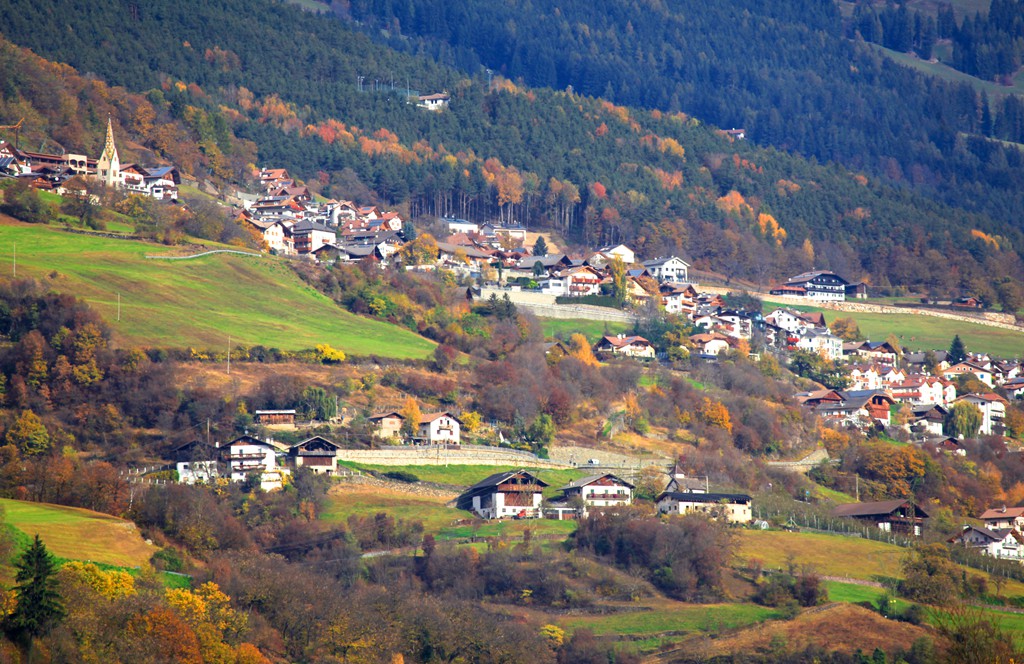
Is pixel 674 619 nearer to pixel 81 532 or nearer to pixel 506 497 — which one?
pixel 506 497

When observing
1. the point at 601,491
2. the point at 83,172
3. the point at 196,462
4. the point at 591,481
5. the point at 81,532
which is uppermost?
the point at 83,172

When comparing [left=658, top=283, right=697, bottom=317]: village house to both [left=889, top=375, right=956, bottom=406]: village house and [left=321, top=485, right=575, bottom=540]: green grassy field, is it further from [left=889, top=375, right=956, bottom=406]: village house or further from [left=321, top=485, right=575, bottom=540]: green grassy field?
[left=321, top=485, right=575, bottom=540]: green grassy field

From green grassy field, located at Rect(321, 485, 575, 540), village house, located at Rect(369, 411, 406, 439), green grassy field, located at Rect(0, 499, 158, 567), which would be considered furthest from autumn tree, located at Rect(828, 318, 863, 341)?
green grassy field, located at Rect(0, 499, 158, 567)

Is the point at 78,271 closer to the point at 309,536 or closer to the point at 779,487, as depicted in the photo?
the point at 309,536

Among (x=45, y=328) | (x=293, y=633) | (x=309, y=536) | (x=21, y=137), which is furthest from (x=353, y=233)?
(x=293, y=633)

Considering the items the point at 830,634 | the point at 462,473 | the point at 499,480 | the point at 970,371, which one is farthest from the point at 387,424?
the point at 970,371
